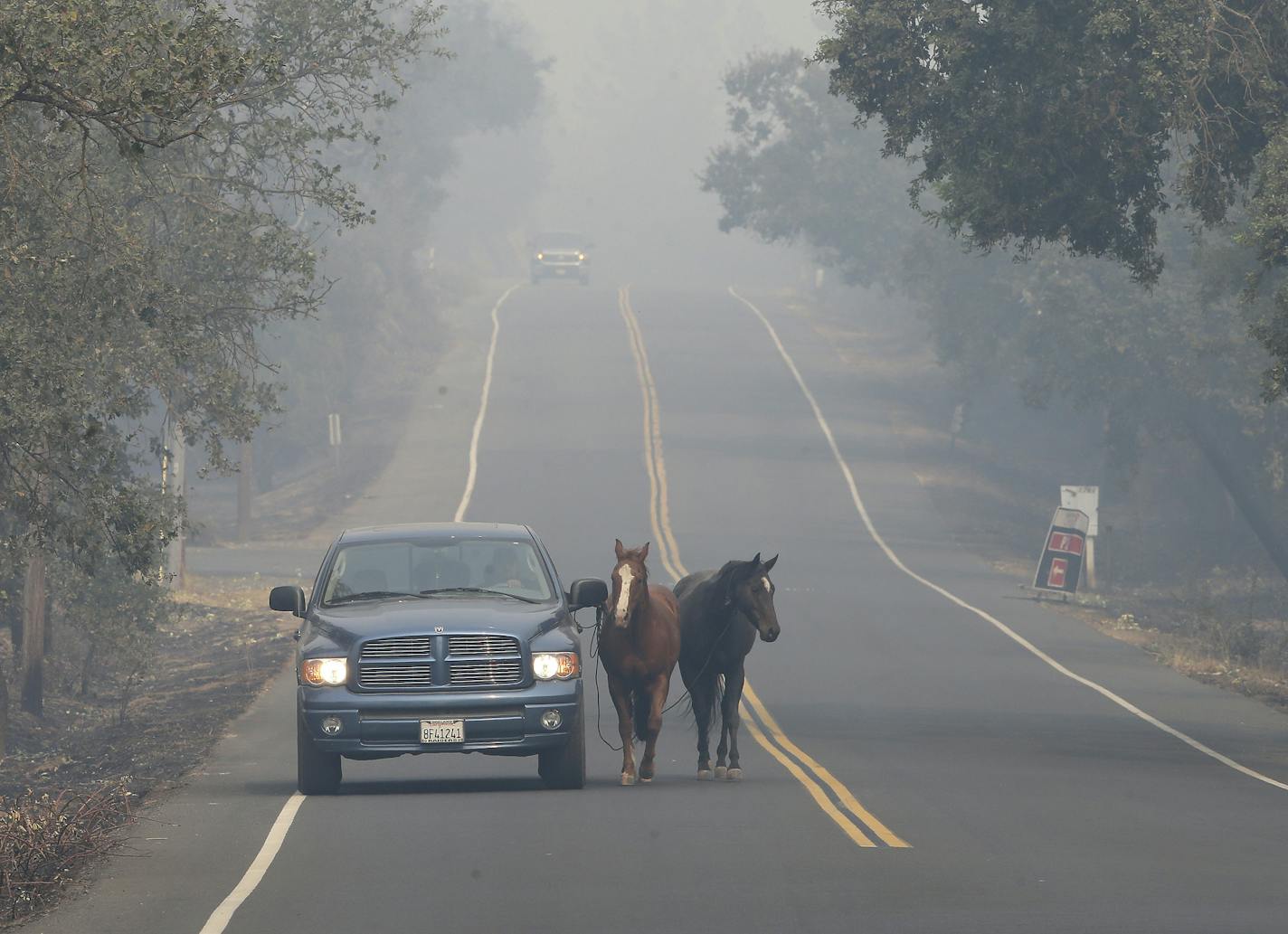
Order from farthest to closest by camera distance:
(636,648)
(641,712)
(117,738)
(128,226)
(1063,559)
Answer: (1063,559) → (117,738) → (128,226) → (641,712) → (636,648)

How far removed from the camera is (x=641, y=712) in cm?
1650

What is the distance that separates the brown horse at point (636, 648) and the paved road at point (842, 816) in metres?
0.57

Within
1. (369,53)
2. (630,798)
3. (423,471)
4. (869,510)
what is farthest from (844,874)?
(423,471)

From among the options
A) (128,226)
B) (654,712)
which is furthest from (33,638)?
→ (654,712)

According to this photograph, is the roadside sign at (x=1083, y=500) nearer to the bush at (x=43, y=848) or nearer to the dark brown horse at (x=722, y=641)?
the dark brown horse at (x=722, y=641)

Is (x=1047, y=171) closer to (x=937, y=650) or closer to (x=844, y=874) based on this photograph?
(x=937, y=650)

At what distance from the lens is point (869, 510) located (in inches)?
2093

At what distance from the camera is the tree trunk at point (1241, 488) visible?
48.6 meters

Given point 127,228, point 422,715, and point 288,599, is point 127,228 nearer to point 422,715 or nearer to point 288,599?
point 288,599

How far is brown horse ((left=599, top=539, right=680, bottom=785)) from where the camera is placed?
15.8 metres

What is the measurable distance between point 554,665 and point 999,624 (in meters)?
21.2

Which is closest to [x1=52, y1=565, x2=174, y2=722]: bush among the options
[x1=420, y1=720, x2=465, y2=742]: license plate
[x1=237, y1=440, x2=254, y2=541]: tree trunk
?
[x1=420, y1=720, x2=465, y2=742]: license plate

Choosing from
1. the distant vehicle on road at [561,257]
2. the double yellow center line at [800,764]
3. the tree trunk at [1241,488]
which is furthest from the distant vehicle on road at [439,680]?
the distant vehicle on road at [561,257]

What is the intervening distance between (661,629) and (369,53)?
14596 mm
